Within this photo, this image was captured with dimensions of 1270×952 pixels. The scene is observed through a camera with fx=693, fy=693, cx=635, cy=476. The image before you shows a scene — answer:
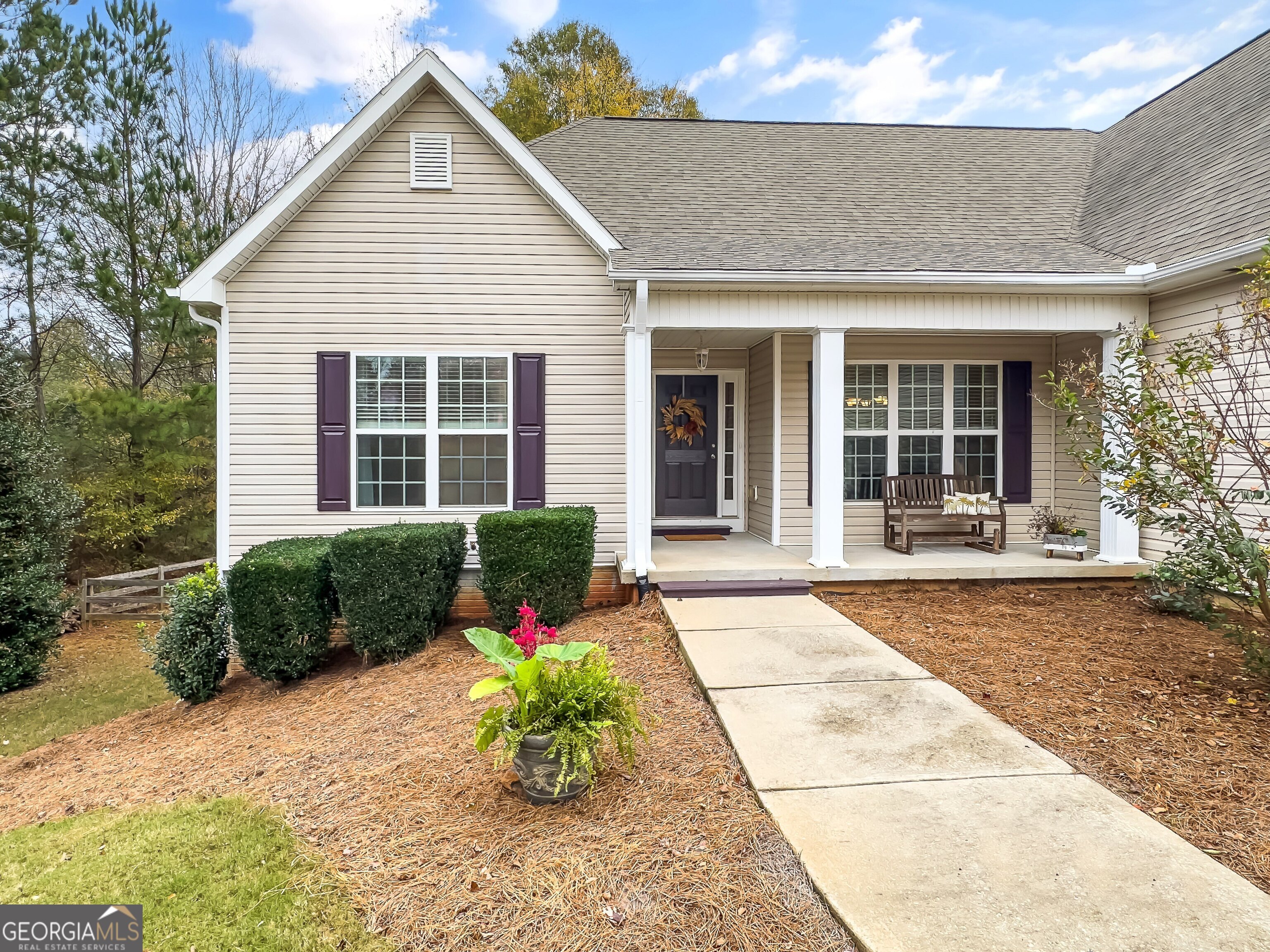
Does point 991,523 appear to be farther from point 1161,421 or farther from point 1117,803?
point 1117,803

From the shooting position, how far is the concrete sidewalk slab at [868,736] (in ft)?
10.1

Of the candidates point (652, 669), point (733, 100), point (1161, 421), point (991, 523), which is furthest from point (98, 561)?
point (733, 100)

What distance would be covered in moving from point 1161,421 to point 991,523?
12.0 ft

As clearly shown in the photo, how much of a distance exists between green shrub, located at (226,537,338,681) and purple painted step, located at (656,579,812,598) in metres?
2.89

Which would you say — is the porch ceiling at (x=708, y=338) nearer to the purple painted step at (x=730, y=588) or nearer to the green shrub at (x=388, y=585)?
the purple painted step at (x=730, y=588)

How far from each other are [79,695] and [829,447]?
812 centimetres

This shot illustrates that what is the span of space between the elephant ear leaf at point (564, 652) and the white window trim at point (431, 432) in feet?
13.6

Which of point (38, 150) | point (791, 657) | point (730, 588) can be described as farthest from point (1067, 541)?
point (38, 150)

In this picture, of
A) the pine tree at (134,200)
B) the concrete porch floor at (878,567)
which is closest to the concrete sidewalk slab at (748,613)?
the concrete porch floor at (878,567)

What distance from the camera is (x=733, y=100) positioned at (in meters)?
20.5

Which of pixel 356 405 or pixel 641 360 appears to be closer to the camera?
pixel 641 360

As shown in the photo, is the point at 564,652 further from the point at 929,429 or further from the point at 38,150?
the point at 38,150

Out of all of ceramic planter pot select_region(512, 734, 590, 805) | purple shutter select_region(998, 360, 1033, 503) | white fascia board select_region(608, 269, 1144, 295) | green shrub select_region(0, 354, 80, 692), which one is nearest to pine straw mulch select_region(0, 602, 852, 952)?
ceramic planter pot select_region(512, 734, 590, 805)

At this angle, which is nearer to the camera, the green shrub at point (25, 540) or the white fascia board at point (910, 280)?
the white fascia board at point (910, 280)
